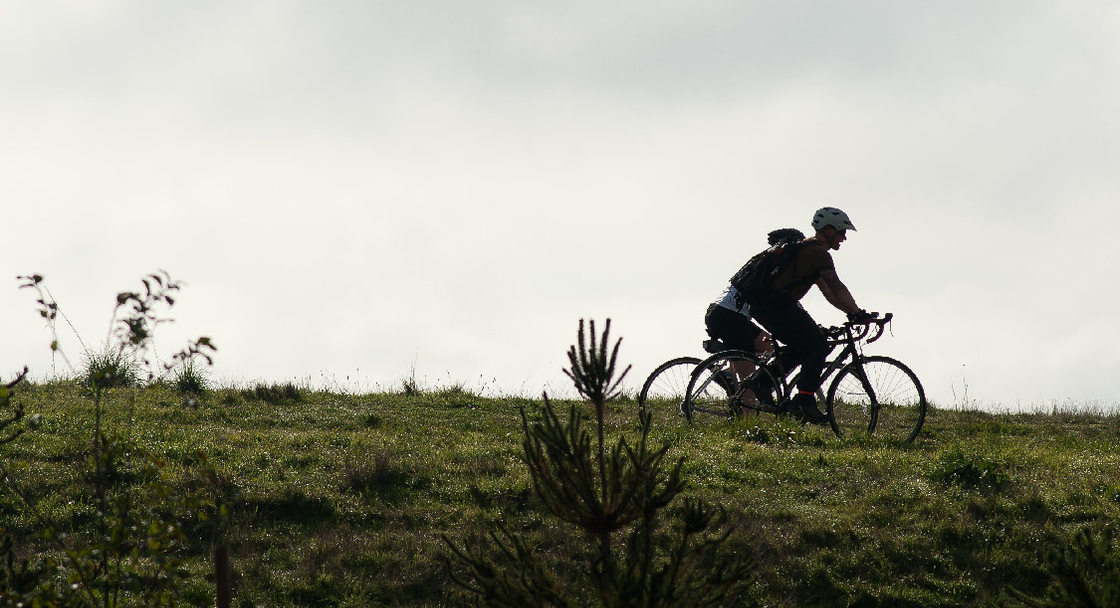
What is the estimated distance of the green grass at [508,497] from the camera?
8.65 m

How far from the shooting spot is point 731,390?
14133 mm

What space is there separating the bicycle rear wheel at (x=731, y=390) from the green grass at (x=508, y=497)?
373 millimetres

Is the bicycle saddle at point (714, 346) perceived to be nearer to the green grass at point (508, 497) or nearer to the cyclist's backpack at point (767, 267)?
the cyclist's backpack at point (767, 267)

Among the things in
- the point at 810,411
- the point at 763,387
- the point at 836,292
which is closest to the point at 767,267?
the point at 836,292

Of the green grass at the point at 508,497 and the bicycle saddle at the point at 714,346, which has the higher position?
the bicycle saddle at the point at 714,346

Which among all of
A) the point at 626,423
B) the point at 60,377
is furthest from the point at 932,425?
the point at 60,377

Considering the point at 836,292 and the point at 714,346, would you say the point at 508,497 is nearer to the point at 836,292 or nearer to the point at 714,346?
the point at 714,346

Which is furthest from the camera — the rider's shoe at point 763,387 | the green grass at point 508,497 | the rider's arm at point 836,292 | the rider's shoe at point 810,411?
the rider's shoe at point 763,387

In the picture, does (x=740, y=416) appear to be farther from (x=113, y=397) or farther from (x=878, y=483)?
(x=113, y=397)

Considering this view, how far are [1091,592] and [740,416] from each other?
29.3 ft

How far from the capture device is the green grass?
865 cm

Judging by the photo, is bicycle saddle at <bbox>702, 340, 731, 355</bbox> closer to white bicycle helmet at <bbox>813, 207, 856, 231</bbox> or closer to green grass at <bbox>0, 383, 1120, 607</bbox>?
green grass at <bbox>0, 383, 1120, 607</bbox>

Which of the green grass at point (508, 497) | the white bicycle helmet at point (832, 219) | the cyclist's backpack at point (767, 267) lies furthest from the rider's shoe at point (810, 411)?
the white bicycle helmet at point (832, 219)

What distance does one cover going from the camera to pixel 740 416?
552 inches
